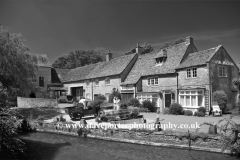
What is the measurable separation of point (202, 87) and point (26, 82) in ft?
65.6

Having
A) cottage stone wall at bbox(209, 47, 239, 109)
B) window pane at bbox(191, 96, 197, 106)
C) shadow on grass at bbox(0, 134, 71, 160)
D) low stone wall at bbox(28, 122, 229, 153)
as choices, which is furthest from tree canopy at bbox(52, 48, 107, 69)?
shadow on grass at bbox(0, 134, 71, 160)

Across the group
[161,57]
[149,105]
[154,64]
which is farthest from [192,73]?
[154,64]

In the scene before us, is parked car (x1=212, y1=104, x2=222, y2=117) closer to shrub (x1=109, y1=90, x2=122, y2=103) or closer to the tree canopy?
shrub (x1=109, y1=90, x2=122, y2=103)

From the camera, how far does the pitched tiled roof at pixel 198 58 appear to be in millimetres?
22228

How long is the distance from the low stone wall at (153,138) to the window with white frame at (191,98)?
37.7 ft

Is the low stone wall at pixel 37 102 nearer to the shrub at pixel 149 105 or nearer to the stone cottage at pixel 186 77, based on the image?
the stone cottage at pixel 186 77

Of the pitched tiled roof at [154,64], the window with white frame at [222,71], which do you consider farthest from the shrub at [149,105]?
the window with white frame at [222,71]

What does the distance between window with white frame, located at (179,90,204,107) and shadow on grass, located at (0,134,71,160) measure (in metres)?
15.0

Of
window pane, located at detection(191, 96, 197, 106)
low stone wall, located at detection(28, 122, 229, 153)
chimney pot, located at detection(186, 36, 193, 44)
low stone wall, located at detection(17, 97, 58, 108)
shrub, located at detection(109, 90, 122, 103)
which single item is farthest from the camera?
shrub, located at detection(109, 90, 122, 103)

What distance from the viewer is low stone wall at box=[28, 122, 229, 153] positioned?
10781mm

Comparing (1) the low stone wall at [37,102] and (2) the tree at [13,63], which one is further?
(1) the low stone wall at [37,102]

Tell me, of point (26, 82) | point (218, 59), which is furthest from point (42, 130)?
point (218, 59)

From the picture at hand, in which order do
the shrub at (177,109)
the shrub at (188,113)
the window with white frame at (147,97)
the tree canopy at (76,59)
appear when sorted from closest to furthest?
the shrub at (188,113), the shrub at (177,109), the window with white frame at (147,97), the tree canopy at (76,59)

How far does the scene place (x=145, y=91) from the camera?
28.0 m
